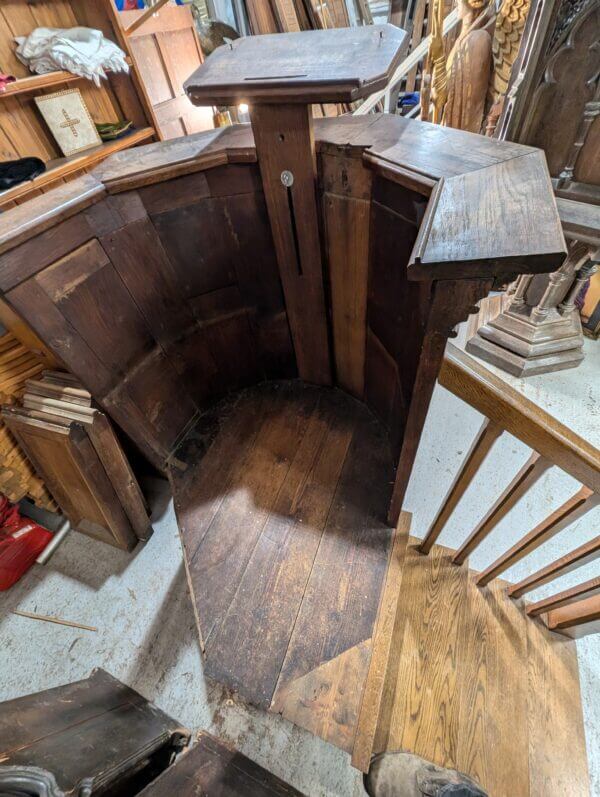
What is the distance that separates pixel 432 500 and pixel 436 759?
938mm

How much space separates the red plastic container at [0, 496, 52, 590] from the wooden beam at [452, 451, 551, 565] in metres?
1.87

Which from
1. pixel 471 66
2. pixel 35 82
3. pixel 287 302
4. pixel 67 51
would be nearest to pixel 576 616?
pixel 287 302

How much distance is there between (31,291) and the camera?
3.19 feet

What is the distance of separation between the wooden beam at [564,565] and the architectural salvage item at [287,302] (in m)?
0.47

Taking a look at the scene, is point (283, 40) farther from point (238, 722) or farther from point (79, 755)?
point (238, 722)

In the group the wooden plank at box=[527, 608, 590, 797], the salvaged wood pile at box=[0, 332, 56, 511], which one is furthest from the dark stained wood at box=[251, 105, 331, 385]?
the wooden plank at box=[527, 608, 590, 797]

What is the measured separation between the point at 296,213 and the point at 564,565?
1.29 meters

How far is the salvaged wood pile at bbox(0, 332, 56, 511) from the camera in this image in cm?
156

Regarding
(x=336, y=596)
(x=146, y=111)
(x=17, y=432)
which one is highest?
(x=146, y=111)

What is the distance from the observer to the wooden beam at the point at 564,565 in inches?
37.9

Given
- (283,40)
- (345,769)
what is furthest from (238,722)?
(283,40)

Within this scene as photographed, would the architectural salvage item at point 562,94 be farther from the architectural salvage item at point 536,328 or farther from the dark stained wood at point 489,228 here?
the dark stained wood at point 489,228

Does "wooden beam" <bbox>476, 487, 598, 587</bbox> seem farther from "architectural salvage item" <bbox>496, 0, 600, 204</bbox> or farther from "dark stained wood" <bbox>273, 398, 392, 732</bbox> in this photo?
"architectural salvage item" <bbox>496, 0, 600, 204</bbox>

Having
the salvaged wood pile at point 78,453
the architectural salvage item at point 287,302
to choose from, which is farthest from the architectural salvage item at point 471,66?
the salvaged wood pile at point 78,453
